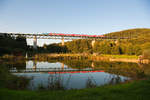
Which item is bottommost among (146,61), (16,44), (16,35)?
(146,61)

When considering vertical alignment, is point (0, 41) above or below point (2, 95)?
above

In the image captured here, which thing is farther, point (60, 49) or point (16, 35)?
point (60, 49)

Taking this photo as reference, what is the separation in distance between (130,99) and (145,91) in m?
1.54

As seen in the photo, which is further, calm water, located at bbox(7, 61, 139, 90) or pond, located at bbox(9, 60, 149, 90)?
calm water, located at bbox(7, 61, 139, 90)

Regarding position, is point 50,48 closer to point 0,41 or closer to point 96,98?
point 0,41

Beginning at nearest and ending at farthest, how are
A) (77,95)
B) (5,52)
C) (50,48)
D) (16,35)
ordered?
(77,95)
(5,52)
(16,35)
(50,48)

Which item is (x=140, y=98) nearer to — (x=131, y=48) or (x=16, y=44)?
(x=131, y=48)

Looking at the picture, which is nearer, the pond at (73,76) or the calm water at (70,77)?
the pond at (73,76)

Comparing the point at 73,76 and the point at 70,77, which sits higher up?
the point at 70,77

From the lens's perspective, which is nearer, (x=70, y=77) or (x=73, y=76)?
(x=70, y=77)

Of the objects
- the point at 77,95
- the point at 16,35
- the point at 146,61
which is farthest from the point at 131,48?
the point at 16,35

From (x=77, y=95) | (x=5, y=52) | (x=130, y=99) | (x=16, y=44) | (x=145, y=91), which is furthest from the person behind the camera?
(x=16, y=44)

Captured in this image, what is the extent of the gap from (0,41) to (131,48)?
38.0 metres

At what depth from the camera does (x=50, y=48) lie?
6328 cm
